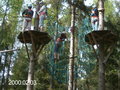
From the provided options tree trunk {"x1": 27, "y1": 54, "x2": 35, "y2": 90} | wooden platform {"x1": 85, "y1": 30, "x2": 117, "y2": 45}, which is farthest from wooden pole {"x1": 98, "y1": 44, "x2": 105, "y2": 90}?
tree trunk {"x1": 27, "y1": 54, "x2": 35, "y2": 90}

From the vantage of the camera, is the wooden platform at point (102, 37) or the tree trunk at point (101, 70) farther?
the wooden platform at point (102, 37)

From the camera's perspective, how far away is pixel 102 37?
21.2 feet

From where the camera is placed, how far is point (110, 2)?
616 inches

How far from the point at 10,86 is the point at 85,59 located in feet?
37.6

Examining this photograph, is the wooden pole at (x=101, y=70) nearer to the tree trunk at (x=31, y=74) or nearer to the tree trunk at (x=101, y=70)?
the tree trunk at (x=101, y=70)

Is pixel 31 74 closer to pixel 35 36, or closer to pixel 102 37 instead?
pixel 35 36

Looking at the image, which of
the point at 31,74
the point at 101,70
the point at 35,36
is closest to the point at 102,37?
the point at 101,70

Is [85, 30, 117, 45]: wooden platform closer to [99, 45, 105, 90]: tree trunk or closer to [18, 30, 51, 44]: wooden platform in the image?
[99, 45, 105, 90]: tree trunk

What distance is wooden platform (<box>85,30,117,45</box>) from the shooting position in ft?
20.8

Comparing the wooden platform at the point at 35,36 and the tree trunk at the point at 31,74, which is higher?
the wooden platform at the point at 35,36

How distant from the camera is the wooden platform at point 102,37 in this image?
6336 millimetres

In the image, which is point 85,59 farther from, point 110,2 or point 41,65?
point 110,2

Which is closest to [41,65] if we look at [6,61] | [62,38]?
[6,61]

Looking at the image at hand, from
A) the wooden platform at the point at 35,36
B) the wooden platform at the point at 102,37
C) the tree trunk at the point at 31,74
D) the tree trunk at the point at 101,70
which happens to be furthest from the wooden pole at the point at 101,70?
the tree trunk at the point at 31,74
